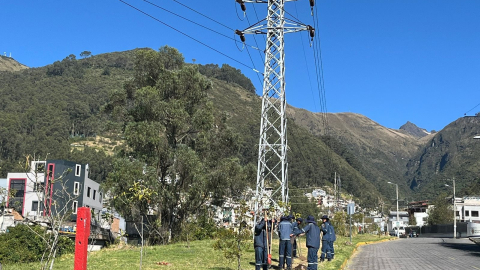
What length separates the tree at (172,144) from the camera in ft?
96.4

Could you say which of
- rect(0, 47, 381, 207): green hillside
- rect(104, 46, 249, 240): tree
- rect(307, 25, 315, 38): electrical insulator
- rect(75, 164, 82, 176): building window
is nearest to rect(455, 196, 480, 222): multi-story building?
rect(0, 47, 381, 207): green hillside

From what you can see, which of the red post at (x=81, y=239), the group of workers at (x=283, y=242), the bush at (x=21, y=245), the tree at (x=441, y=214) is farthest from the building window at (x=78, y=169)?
the red post at (x=81, y=239)

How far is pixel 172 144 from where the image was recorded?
32.2 metres

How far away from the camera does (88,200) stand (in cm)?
6569

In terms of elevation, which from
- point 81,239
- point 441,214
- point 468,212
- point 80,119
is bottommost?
point 441,214

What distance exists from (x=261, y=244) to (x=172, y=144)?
20527mm

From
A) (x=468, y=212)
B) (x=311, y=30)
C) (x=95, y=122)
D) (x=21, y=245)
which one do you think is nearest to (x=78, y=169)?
(x=21, y=245)

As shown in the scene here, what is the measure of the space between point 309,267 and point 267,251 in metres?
1.60

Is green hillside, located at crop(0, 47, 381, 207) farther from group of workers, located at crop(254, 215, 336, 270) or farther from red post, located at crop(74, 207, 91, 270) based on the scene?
red post, located at crop(74, 207, 91, 270)

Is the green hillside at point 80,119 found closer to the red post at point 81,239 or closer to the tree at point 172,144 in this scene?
the tree at point 172,144

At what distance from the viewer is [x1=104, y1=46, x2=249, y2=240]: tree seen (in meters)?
29.4

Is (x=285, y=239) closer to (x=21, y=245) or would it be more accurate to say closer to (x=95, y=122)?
(x=21, y=245)

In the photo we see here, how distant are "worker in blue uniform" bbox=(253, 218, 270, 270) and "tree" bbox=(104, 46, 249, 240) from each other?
1612cm

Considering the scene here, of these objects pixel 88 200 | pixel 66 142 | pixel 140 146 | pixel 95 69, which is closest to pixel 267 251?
pixel 140 146
